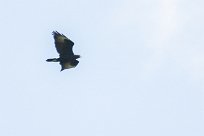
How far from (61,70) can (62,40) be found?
8.35 ft

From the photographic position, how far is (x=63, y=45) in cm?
13700

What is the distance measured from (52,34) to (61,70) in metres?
3.13

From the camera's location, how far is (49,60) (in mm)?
136750

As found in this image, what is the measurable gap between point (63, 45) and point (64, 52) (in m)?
0.82

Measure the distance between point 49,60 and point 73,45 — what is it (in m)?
2.42

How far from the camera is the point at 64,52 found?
138 metres

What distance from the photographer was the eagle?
5374 inches

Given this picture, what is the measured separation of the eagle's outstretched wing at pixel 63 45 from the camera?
136m

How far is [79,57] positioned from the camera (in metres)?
139

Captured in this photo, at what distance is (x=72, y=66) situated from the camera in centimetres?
13838

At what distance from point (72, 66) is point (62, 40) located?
2.74 metres

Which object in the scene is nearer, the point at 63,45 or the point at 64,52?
the point at 63,45

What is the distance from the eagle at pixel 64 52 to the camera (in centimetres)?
13650

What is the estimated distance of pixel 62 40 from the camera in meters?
137
